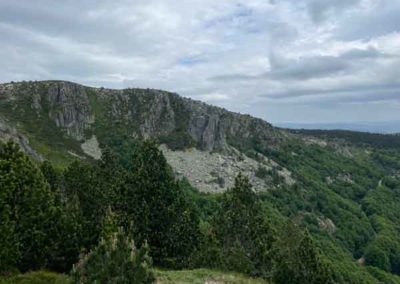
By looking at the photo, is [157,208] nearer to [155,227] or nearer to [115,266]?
[155,227]

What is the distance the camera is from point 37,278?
32344 mm

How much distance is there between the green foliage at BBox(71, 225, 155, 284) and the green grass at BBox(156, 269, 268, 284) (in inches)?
277

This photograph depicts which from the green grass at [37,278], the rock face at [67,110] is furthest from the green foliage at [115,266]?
the rock face at [67,110]

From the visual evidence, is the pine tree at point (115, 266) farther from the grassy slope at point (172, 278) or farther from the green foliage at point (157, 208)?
the green foliage at point (157, 208)

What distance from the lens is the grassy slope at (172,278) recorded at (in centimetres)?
3033

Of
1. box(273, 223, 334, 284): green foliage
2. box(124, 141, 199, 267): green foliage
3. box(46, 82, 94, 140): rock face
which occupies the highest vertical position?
box(46, 82, 94, 140): rock face

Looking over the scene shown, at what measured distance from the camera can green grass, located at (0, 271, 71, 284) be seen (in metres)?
30.7

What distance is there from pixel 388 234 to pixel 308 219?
1357 inches

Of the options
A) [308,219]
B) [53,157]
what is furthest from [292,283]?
[308,219]

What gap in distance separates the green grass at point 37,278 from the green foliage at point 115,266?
9.45m

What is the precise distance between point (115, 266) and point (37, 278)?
1314 centimetres

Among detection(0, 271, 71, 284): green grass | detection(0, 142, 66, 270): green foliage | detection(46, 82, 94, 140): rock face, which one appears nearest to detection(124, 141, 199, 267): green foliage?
detection(0, 142, 66, 270): green foliage

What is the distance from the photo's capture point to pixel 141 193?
41719 millimetres

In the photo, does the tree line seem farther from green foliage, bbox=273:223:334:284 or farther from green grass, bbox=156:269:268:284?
green grass, bbox=156:269:268:284
